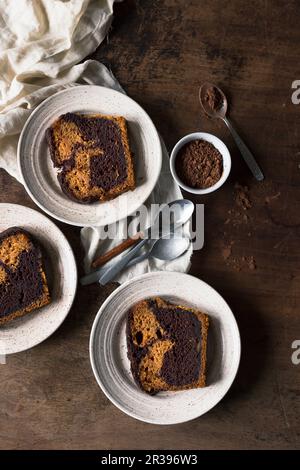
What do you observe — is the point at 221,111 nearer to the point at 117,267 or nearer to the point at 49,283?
the point at 117,267

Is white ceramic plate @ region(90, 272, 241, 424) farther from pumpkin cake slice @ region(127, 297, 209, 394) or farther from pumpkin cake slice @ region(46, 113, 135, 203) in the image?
pumpkin cake slice @ region(46, 113, 135, 203)

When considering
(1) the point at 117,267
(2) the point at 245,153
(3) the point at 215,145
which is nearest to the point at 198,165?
(3) the point at 215,145

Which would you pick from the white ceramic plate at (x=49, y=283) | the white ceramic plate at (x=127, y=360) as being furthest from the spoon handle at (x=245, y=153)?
the white ceramic plate at (x=49, y=283)

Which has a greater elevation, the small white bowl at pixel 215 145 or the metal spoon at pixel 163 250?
the small white bowl at pixel 215 145

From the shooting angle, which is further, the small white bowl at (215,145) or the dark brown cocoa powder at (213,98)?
the dark brown cocoa powder at (213,98)

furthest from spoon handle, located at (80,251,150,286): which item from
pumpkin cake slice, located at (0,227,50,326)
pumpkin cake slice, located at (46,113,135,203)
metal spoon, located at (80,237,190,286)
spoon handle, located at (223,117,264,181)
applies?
spoon handle, located at (223,117,264,181)

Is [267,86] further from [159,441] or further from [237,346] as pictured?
[159,441]

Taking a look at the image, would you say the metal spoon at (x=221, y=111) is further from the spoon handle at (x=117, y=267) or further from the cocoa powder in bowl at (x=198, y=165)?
the spoon handle at (x=117, y=267)
